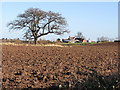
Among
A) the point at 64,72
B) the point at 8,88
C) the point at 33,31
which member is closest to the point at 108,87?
the point at 64,72

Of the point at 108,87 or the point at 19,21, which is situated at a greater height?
the point at 19,21

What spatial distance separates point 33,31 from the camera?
82.5 feet

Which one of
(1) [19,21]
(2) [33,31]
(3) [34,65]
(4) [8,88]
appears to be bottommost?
(4) [8,88]

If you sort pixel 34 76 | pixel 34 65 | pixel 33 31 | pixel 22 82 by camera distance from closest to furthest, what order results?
pixel 22 82 < pixel 34 76 < pixel 34 65 < pixel 33 31

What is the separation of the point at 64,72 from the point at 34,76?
1.09 meters

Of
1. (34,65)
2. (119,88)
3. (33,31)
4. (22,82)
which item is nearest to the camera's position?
(119,88)

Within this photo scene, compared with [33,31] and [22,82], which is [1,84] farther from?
[33,31]

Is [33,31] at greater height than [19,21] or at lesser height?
lesser

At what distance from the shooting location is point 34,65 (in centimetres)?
706

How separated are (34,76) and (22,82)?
56cm

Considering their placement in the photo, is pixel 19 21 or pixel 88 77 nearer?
pixel 88 77

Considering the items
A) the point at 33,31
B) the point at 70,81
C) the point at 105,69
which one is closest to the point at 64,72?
the point at 70,81

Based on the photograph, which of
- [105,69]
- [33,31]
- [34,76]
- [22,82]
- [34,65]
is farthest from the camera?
[33,31]

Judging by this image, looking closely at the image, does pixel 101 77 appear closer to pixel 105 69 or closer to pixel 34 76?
pixel 105 69
